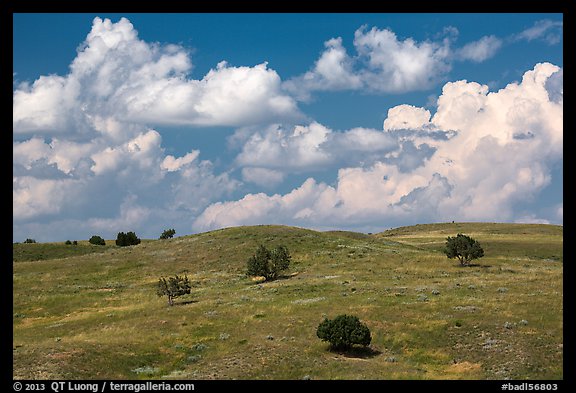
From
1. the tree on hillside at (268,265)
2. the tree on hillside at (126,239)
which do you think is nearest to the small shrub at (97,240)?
the tree on hillside at (126,239)

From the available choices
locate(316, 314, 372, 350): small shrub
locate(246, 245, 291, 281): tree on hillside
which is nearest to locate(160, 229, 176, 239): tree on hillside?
locate(246, 245, 291, 281): tree on hillside

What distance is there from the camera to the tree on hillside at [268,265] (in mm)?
76438

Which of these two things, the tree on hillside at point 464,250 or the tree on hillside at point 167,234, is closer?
the tree on hillside at point 464,250

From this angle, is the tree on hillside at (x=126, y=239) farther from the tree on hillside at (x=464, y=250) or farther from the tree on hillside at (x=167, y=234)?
the tree on hillside at (x=464, y=250)

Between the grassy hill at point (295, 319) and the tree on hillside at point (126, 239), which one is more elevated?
the tree on hillside at point (126, 239)

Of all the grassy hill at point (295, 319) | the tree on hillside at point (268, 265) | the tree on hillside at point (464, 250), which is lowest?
the grassy hill at point (295, 319)

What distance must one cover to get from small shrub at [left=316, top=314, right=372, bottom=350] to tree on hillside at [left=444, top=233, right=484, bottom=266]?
134 ft

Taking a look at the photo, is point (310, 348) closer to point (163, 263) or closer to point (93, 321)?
point (93, 321)

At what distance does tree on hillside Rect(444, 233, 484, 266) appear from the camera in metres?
77.3

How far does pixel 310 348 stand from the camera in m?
40.4

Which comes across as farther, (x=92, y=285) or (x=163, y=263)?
(x=163, y=263)

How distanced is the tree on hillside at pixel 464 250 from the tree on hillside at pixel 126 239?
86.9 meters

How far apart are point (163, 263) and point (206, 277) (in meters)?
17.1
